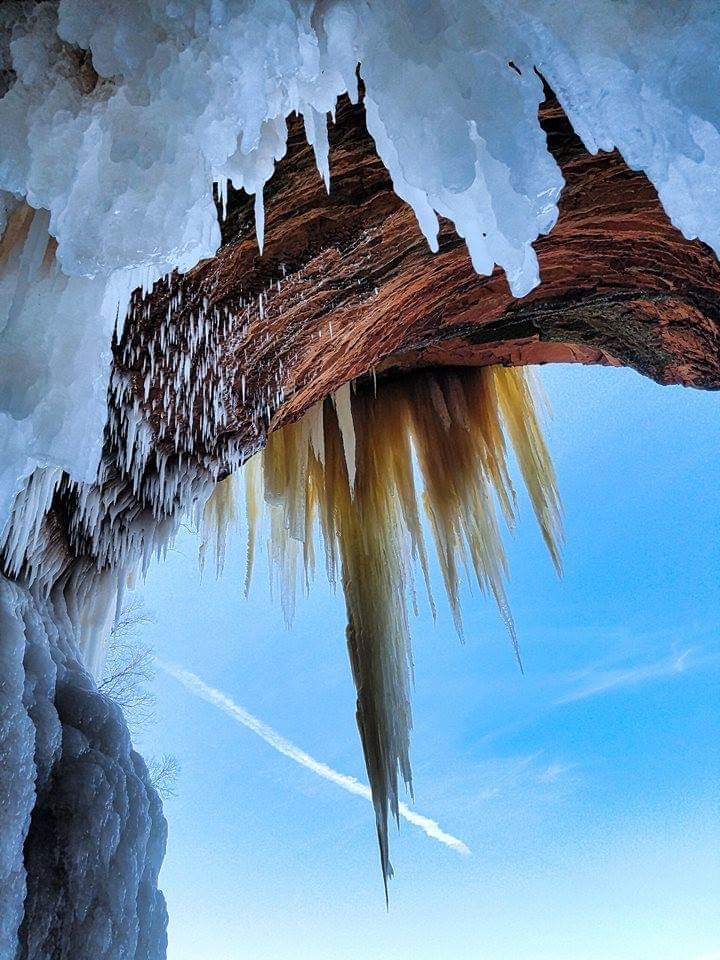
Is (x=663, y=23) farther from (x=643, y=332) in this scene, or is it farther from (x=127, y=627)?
(x=127, y=627)

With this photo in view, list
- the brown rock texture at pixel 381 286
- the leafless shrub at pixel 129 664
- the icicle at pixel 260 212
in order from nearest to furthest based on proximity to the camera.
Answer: the icicle at pixel 260 212
the brown rock texture at pixel 381 286
the leafless shrub at pixel 129 664

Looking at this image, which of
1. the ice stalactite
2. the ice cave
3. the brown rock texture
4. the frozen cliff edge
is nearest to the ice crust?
the ice cave

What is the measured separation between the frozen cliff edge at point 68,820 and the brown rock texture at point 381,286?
0.62 metres

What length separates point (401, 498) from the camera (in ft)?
10.6

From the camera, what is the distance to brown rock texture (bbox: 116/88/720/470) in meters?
1.54

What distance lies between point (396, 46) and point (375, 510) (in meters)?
2.29

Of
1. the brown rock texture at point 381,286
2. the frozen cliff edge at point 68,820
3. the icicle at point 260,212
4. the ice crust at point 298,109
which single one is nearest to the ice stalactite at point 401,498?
the brown rock texture at point 381,286

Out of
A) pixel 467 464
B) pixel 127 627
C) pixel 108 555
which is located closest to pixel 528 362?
pixel 467 464

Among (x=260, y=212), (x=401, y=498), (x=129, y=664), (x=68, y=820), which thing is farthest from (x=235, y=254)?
(x=129, y=664)

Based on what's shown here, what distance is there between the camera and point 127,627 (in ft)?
28.6

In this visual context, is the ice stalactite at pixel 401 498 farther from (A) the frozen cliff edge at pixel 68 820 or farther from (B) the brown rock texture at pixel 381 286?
(A) the frozen cliff edge at pixel 68 820

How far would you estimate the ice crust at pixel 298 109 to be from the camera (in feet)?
3.23

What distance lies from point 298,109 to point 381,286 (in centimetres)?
62

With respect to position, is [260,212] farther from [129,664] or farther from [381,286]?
[129,664]
